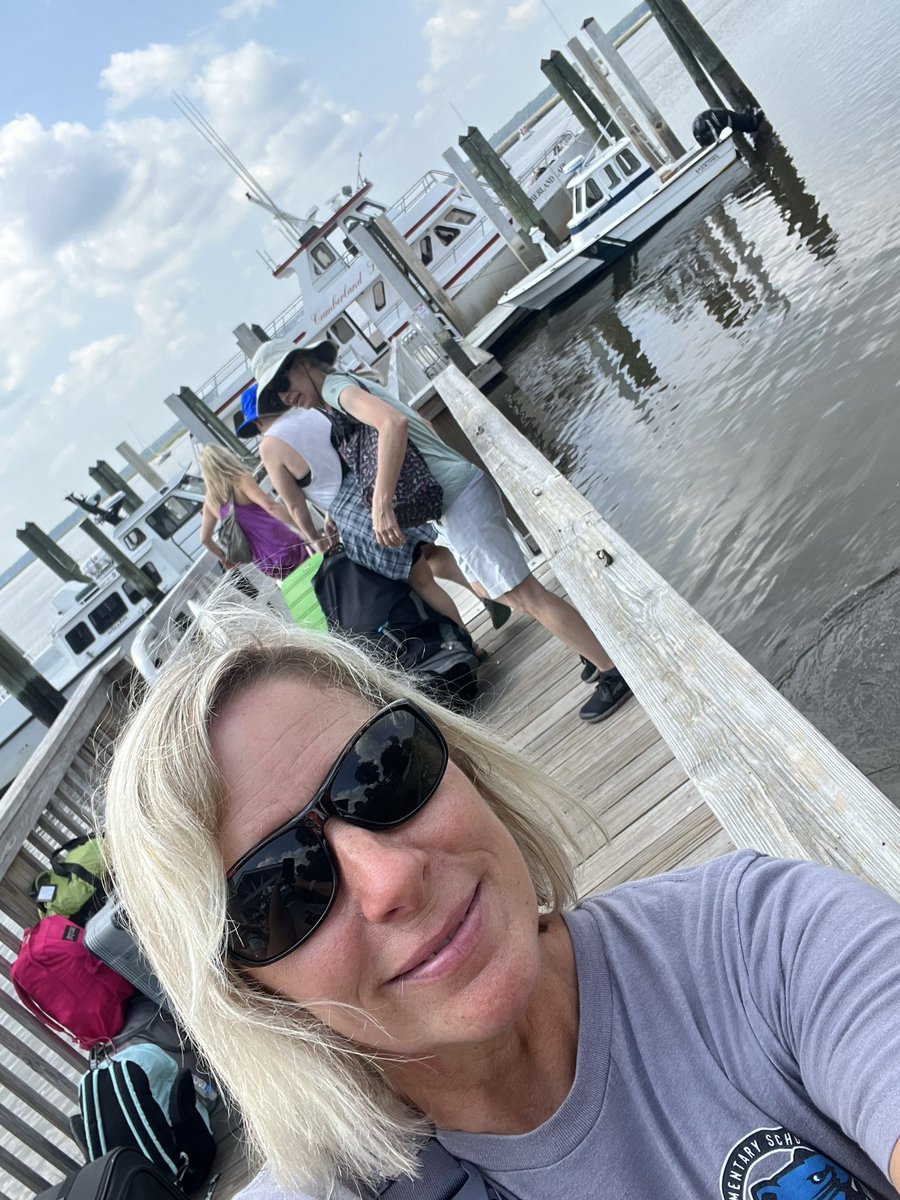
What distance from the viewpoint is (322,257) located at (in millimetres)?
24656

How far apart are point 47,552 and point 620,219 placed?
54.5 ft

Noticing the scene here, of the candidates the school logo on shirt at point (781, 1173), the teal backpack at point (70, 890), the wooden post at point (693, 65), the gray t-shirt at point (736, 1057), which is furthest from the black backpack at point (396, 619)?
the wooden post at point (693, 65)

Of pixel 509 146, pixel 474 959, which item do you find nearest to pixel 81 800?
pixel 474 959

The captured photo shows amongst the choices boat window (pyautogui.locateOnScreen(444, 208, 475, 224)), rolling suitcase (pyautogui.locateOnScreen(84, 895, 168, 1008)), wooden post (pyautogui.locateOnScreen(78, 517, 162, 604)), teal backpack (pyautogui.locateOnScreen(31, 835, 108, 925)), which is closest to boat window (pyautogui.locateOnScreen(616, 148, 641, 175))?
boat window (pyautogui.locateOnScreen(444, 208, 475, 224))

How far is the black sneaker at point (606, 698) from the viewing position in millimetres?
3588

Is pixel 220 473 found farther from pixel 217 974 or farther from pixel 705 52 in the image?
pixel 705 52

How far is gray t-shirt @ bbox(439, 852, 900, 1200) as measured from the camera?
0.97 m

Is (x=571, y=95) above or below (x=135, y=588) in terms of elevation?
above

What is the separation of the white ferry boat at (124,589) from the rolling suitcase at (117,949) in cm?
1675

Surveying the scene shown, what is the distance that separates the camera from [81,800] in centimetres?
454

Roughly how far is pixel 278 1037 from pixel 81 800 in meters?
3.74

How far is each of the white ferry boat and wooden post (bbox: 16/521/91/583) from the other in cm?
235

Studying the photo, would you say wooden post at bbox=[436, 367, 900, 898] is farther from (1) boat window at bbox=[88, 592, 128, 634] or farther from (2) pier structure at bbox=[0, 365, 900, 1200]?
(1) boat window at bbox=[88, 592, 128, 634]

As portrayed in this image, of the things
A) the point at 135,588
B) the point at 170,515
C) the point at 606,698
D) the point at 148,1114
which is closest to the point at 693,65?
the point at 170,515
